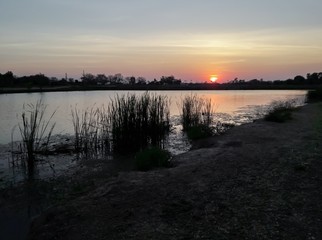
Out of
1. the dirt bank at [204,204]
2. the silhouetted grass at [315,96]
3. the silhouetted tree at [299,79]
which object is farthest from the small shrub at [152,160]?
the silhouetted tree at [299,79]

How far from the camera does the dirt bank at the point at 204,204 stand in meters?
4.84

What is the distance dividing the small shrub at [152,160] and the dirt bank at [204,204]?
0.36 meters

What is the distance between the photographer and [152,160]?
9.02 meters

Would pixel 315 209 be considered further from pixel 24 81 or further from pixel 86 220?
pixel 24 81

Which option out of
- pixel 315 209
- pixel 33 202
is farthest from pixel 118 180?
pixel 315 209

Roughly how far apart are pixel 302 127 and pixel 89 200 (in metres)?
11.8

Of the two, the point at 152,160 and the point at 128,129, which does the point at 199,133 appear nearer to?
the point at 128,129

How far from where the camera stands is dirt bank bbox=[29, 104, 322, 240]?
4.84m

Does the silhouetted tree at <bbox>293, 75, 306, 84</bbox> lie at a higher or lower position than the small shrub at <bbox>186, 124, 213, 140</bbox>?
higher

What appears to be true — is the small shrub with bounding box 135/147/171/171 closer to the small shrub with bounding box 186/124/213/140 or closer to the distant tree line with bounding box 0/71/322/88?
the small shrub with bounding box 186/124/213/140

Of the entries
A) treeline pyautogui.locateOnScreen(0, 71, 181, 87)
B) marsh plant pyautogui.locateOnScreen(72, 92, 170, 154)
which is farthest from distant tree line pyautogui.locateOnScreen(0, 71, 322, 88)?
Result: marsh plant pyautogui.locateOnScreen(72, 92, 170, 154)

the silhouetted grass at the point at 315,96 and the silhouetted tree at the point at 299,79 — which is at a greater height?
the silhouetted tree at the point at 299,79

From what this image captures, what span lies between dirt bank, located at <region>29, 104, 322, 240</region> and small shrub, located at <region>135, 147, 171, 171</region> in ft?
1.20

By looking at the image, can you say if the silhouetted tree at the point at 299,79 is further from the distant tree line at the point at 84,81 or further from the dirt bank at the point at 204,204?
the dirt bank at the point at 204,204
